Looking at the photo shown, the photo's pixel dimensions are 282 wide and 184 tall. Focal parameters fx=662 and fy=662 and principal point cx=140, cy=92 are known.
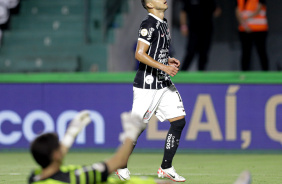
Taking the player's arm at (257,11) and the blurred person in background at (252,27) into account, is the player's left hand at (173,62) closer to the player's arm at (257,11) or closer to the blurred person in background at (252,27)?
the blurred person in background at (252,27)

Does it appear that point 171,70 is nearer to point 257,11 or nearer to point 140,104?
point 140,104

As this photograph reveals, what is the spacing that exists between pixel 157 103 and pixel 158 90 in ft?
0.49

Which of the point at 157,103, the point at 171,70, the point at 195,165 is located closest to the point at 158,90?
the point at 157,103

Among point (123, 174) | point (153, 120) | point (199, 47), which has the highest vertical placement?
point (199, 47)

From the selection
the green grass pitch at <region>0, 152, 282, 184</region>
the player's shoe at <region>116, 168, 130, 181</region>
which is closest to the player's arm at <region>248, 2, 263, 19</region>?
the green grass pitch at <region>0, 152, 282, 184</region>

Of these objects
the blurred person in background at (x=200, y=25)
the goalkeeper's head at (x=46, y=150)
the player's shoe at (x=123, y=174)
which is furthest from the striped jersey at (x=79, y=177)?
the blurred person in background at (x=200, y=25)

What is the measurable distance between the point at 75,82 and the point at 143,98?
12.4 feet

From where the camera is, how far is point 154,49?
24.3ft

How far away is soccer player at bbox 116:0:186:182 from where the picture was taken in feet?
24.3

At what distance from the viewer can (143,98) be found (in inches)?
294

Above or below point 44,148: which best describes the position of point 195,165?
below

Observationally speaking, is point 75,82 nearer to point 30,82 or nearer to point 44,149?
point 30,82

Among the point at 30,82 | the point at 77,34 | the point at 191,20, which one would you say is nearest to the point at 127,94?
the point at 30,82

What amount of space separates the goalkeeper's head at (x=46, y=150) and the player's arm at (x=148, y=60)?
2585 millimetres
